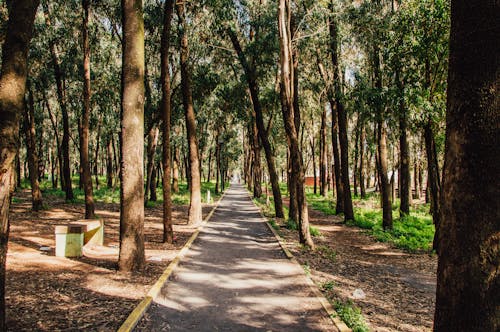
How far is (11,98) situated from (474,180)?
4.55 m

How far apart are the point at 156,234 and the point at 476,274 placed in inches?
459

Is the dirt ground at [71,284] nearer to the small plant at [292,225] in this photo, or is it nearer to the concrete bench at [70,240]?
the concrete bench at [70,240]

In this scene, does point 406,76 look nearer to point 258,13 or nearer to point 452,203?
point 258,13

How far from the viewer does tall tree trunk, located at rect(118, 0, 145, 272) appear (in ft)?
25.1

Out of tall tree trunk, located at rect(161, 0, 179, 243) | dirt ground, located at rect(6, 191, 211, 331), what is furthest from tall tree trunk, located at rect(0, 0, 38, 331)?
tall tree trunk, located at rect(161, 0, 179, 243)

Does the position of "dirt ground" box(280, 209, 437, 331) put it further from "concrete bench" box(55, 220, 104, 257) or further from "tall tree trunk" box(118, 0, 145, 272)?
"concrete bench" box(55, 220, 104, 257)

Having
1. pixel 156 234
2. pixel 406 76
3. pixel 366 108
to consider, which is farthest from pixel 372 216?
pixel 156 234

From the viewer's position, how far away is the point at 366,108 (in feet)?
49.6

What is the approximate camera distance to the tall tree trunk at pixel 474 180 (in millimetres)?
2514

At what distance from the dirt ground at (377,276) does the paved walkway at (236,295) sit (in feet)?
2.16

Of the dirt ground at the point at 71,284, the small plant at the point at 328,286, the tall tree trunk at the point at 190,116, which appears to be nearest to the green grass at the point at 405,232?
the small plant at the point at 328,286

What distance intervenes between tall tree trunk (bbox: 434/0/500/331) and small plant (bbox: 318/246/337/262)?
7.61m

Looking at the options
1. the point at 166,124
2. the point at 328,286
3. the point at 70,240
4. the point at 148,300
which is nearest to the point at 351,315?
the point at 328,286

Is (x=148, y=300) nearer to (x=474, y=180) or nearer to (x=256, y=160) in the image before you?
(x=474, y=180)
